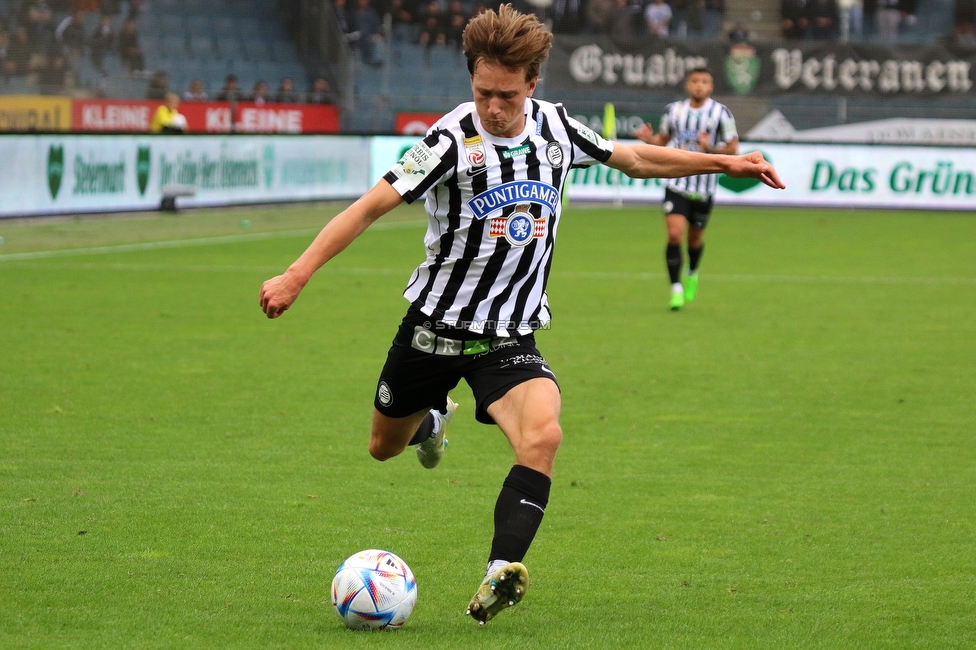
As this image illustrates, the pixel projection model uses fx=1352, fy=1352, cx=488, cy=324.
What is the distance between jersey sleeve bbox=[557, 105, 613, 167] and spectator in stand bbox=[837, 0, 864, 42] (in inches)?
1087

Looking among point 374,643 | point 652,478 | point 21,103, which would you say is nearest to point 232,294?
point 652,478

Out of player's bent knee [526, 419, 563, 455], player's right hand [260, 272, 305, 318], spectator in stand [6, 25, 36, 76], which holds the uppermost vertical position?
player's right hand [260, 272, 305, 318]

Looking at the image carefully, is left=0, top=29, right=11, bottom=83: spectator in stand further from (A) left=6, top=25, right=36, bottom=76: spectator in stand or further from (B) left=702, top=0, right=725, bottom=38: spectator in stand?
(B) left=702, top=0, right=725, bottom=38: spectator in stand

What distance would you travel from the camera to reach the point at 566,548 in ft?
17.4

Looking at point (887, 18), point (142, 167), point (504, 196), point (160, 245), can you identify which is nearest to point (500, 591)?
point (504, 196)

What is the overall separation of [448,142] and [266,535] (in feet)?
5.92

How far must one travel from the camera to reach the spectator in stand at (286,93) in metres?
29.0

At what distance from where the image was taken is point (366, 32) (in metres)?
31.0

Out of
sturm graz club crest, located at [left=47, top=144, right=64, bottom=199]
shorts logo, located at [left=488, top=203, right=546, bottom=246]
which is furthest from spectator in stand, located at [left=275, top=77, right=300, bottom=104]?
shorts logo, located at [left=488, top=203, right=546, bottom=246]

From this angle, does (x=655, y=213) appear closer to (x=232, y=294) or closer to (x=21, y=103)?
(x=21, y=103)

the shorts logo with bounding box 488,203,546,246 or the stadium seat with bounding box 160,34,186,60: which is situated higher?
the shorts logo with bounding box 488,203,546,246

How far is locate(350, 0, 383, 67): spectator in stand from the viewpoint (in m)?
Answer: 31.0

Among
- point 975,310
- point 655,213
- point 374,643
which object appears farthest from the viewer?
point 655,213

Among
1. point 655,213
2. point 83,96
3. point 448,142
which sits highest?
point 448,142
